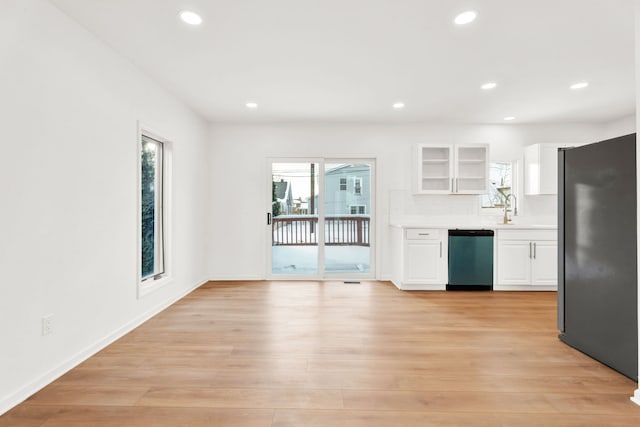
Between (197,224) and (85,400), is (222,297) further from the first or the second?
(85,400)

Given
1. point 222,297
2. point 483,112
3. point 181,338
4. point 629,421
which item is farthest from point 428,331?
point 483,112

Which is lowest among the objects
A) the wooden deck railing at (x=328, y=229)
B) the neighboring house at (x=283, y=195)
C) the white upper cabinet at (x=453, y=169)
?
the wooden deck railing at (x=328, y=229)

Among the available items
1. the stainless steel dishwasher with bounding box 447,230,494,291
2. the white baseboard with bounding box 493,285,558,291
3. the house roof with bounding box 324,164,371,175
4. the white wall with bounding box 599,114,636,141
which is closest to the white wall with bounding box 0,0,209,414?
the house roof with bounding box 324,164,371,175

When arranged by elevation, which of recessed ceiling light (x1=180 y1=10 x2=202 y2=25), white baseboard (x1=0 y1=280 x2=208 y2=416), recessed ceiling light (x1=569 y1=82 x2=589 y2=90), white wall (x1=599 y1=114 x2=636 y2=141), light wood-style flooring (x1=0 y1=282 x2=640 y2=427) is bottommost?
light wood-style flooring (x1=0 y1=282 x2=640 y2=427)

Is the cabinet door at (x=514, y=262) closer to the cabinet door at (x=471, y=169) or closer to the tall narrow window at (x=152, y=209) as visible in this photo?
the cabinet door at (x=471, y=169)

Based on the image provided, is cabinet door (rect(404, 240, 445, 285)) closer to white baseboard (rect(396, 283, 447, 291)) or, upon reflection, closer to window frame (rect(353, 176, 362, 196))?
white baseboard (rect(396, 283, 447, 291))

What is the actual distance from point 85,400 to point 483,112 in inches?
203

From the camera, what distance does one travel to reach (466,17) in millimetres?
2381

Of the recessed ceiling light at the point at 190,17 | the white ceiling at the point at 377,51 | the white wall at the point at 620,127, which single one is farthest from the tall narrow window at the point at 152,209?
the white wall at the point at 620,127

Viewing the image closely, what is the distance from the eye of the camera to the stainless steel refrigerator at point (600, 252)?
2246mm

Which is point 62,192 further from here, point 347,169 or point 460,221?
point 460,221

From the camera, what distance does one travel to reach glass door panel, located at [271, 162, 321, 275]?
5297 mm

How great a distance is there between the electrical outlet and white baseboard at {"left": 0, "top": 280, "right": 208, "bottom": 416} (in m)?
0.26

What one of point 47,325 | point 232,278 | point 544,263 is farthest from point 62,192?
point 544,263
